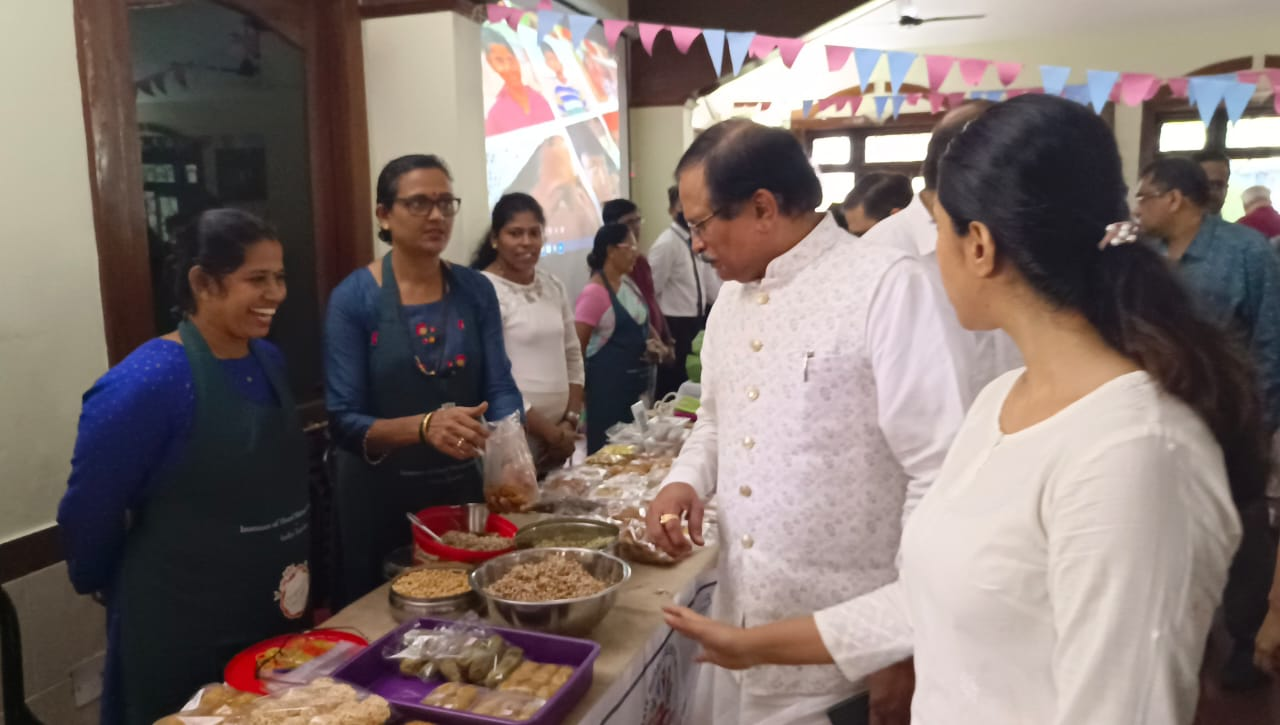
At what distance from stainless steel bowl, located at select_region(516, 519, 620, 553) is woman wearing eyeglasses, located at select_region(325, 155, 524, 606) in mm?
407

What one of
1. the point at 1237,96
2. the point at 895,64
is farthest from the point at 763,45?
the point at 1237,96

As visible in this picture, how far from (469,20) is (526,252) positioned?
1.01m

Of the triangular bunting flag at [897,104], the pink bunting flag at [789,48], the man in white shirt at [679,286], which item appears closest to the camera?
the pink bunting flag at [789,48]

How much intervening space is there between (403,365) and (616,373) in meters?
2.03

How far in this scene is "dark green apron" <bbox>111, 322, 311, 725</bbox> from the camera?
163 cm

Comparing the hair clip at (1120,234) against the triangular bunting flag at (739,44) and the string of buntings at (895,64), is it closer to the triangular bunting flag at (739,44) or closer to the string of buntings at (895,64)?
the string of buntings at (895,64)

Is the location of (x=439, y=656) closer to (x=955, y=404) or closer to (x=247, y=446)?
(x=247, y=446)

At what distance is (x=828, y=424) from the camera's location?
1.44 metres

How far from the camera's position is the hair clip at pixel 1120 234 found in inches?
32.5

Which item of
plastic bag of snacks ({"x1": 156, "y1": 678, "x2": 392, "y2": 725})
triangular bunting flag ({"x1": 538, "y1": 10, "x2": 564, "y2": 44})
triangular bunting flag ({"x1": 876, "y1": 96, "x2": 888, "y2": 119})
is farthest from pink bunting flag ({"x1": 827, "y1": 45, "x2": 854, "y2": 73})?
triangular bunting flag ({"x1": 876, "y1": 96, "x2": 888, "y2": 119})

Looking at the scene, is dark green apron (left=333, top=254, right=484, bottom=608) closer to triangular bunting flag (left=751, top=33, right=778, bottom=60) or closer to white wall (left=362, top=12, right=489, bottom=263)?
white wall (left=362, top=12, right=489, bottom=263)

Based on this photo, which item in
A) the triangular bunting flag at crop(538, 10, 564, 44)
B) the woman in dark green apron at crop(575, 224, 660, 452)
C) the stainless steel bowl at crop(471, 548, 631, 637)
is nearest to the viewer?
the stainless steel bowl at crop(471, 548, 631, 637)

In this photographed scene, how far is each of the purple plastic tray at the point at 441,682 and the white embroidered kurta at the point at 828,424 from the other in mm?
338

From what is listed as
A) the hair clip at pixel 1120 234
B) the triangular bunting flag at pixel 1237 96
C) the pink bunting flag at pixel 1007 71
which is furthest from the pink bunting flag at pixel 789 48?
the hair clip at pixel 1120 234
